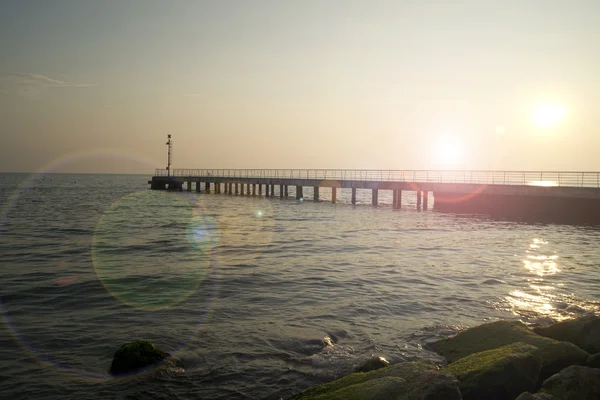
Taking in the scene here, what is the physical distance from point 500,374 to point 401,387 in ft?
4.76

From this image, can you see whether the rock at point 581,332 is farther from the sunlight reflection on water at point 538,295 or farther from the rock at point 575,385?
the sunlight reflection on water at point 538,295

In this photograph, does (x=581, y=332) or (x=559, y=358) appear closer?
(x=559, y=358)

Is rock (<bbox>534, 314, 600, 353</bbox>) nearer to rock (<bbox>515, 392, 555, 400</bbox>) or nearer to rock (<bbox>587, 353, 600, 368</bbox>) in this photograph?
rock (<bbox>587, 353, 600, 368</bbox>)

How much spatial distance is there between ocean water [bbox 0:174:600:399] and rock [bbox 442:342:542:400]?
1.97m

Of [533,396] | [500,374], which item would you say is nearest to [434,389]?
[533,396]

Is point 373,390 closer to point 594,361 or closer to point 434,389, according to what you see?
point 434,389

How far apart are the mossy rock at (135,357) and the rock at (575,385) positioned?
588cm

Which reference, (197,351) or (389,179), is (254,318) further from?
(389,179)

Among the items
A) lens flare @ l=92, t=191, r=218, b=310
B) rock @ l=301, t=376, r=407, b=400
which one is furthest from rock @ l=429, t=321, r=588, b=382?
lens flare @ l=92, t=191, r=218, b=310

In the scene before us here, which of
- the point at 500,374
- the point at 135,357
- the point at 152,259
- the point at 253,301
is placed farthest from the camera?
the point at 152,259

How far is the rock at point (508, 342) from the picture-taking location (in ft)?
21.7

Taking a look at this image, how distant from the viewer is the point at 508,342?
7.58 metres

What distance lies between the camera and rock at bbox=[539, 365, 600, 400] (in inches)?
213

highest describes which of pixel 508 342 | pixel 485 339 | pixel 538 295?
pixel 508 342
